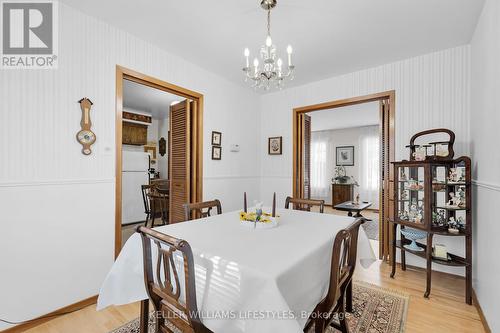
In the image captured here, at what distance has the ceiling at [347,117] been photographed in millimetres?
5125

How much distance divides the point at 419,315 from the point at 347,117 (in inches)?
188

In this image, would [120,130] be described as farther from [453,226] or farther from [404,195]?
[453,226]

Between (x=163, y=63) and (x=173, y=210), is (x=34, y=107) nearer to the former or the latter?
(x=163, y=63)

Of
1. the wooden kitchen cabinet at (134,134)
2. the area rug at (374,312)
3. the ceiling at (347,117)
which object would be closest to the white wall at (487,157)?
the area rug at (374,312)

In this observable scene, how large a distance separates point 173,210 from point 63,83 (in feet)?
Result: 6.91

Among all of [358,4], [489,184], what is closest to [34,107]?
[358,4]

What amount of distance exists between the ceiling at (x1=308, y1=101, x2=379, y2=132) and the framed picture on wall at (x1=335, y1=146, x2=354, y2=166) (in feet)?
2.24

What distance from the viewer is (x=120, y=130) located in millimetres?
2383

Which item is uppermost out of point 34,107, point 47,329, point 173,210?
point 34,107

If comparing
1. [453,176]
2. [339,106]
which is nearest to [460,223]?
[453,176]

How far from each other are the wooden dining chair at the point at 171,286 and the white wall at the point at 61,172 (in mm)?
1061

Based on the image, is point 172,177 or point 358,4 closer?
point 358,4

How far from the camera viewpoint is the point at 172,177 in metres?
3.52

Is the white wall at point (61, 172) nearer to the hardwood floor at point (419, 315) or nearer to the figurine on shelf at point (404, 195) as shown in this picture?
the hardwood floor at point (419, 315)
